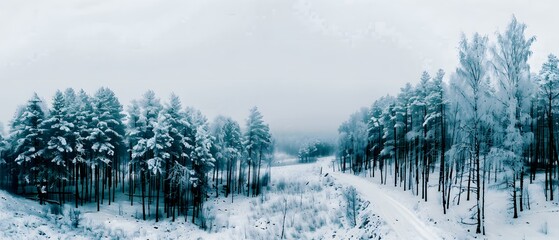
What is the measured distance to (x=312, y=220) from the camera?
3616cm

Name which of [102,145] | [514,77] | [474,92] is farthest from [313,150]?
[474,92]

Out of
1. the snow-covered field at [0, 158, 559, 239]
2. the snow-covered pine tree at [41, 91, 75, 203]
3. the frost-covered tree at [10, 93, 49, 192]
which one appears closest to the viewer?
the snow-covered field at [0, 158, 559, 239]

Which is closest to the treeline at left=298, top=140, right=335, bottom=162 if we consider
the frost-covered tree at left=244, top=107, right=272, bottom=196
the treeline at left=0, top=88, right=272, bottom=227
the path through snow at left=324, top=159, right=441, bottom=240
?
the frost-covered tree at left=244, top=107, right=272, bottom=196

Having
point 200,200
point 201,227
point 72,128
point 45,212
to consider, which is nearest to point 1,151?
point 72,128

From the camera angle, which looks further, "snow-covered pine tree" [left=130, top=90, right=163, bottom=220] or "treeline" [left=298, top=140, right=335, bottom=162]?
"treeline" [left=298, top=140, right=335, bottom=162]

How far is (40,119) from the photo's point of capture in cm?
3531

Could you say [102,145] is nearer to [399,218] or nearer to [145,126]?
[145,126]

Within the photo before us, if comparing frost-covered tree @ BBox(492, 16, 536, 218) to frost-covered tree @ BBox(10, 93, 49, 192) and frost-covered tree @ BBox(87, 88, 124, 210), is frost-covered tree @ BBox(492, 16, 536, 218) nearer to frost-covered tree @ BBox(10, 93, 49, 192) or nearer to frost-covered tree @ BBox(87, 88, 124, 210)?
frost-covered tree @ BBox(87, 88, 124, 210)

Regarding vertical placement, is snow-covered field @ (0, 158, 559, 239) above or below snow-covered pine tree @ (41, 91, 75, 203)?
below

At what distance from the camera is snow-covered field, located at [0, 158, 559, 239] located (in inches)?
902

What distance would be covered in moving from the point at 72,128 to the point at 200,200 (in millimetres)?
17500

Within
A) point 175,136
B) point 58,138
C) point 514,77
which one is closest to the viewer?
point 514,77

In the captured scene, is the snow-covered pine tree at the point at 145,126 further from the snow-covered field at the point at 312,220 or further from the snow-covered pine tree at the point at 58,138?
the snow-covered pine tree at the point at 58,138

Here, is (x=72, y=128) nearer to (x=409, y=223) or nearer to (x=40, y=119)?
(x=40, y=119)
